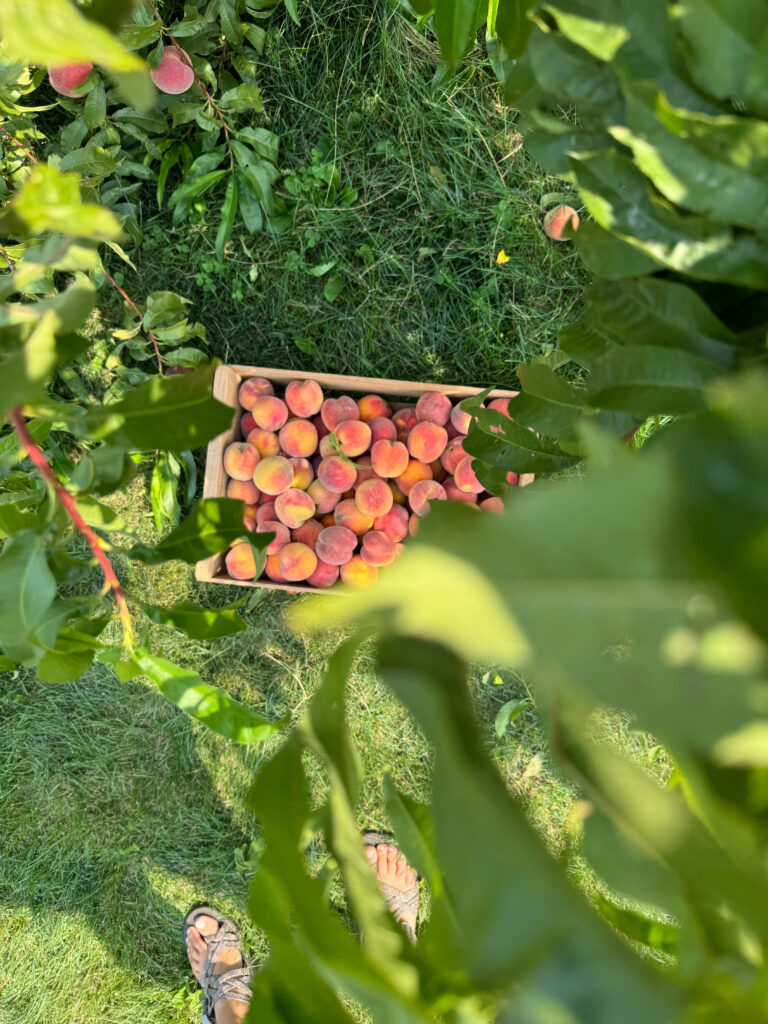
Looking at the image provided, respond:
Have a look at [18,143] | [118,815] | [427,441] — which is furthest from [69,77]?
[118,815]

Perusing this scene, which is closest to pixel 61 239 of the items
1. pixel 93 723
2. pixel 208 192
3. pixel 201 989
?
pixel 208 192

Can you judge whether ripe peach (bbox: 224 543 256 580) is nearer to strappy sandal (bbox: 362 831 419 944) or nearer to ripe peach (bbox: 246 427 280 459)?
ripe peach (bbox: 246 427 280 459)

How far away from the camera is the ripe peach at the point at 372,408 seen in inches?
65.6

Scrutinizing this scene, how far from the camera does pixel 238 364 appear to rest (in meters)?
1.81

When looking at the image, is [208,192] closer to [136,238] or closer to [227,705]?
[136,238]

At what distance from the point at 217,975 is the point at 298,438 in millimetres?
1560

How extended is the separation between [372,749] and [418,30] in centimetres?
182

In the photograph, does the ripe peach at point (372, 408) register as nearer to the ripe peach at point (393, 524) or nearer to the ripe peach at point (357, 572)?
the ripe peach at point (393, 524)

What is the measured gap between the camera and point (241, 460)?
1.62 m

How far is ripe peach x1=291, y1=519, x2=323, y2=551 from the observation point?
5.43 feet

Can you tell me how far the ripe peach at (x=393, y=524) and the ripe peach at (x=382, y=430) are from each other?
0.55 feet

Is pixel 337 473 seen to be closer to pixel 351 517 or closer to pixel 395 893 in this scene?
pixel 351 517

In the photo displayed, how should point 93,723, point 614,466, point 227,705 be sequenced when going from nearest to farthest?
point 614,466 → point 227,705 → point 93,723

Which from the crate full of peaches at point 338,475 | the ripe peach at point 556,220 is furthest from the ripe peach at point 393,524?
the ripe peach at point 556,220
